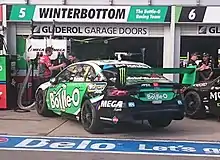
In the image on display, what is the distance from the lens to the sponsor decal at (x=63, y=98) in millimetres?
10625

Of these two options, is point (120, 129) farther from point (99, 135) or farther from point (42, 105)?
point (42, 105)

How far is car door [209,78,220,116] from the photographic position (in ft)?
38.2

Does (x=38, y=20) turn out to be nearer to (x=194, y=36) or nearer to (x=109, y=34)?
(x=109, y=34)

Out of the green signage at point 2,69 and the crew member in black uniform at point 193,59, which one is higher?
the crew member in black uniform at point 193,59

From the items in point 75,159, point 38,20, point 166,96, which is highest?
point 38,20

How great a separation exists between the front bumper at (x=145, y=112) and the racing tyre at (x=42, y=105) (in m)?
3.18

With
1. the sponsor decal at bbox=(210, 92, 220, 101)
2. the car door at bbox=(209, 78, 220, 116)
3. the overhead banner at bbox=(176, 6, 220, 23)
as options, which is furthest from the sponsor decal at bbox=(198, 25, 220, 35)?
the sponsor decal at bbox=(210, 92, 220, 101)

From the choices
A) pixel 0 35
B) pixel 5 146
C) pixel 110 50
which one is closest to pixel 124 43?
pixel 110 50

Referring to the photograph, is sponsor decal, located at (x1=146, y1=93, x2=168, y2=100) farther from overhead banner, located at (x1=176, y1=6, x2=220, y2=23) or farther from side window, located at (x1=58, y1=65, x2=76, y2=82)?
overhead banner, located at (x1=176, y1=6, x2=220, y2=23)

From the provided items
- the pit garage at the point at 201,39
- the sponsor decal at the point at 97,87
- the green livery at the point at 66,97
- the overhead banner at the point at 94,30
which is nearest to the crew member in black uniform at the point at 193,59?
the pit garage at the point at 201,39

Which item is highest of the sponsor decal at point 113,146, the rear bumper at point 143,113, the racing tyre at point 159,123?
the rear bumper at point 143,113

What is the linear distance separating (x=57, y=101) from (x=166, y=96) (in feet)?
10.0

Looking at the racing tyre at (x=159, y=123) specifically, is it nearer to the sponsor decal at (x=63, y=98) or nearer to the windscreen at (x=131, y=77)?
the windscreen at (x=131, y=77)

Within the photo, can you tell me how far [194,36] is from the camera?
16.4m
